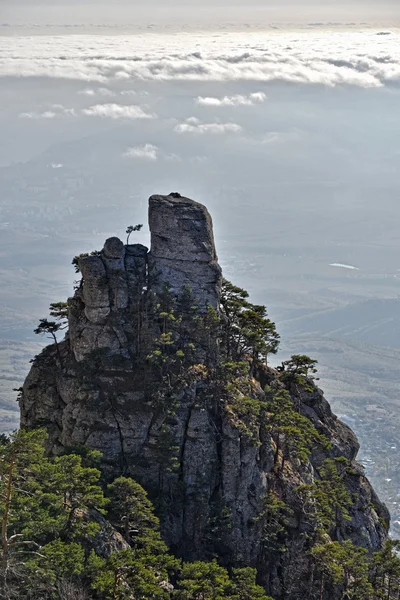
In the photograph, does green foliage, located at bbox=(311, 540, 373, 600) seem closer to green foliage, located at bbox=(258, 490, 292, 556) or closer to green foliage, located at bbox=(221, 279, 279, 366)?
green foliage, located at bbox=(258, 490, 292, 556)

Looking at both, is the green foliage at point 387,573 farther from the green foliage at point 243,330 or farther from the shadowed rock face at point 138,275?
the shadowed rock face at point 138,275

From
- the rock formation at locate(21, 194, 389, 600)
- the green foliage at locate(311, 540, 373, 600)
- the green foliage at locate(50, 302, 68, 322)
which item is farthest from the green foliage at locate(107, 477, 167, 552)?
the green foliage at locate(50, 302, 68, 322)

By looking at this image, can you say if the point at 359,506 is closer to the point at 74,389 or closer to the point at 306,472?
the point at 306,472

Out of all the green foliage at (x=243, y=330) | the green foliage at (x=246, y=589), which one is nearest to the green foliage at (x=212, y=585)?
the green foliage at (x=246, y=589)

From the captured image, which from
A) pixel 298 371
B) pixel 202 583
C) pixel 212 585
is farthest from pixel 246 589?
pixel 298 371

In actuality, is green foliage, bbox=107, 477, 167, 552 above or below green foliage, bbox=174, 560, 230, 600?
above

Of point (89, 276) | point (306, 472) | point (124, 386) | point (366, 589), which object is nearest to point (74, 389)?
point (124, 386)

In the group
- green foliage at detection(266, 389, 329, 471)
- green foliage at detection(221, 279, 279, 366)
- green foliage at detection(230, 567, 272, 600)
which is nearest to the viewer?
green foliage at detection(230, 567, 272, 600)
